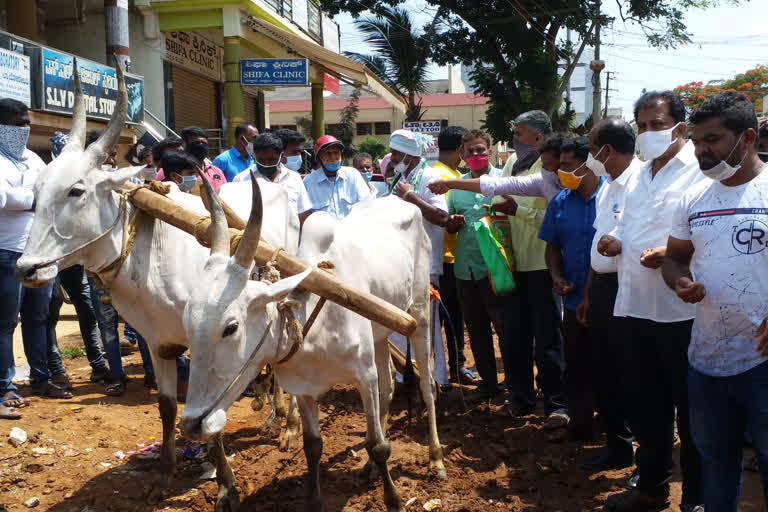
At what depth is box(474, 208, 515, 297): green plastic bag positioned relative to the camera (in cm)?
525

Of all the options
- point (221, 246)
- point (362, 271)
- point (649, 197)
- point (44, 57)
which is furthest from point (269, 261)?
point (44, 57)

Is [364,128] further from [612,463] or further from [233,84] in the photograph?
[612,463]

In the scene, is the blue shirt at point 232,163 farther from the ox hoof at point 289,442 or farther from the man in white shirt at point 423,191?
the ox hoof at point 289,442

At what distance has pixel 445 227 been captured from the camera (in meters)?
5.75

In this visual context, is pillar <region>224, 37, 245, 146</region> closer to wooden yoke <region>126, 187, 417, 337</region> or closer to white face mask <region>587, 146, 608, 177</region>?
white face mask <region>587, 146, 608, 177</region>

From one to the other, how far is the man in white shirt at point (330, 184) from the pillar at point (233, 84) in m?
8.36

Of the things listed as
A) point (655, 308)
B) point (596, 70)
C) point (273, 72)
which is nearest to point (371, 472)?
point (655, 308)

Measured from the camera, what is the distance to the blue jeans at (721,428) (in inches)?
109

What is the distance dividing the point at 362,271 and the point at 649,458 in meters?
1.96

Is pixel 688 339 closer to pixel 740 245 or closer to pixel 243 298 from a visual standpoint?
pixel 740 245

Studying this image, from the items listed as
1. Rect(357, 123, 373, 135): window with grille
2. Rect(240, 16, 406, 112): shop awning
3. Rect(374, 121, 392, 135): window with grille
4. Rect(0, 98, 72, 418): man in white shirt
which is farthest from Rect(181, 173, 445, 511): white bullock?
Rect(357, 123, 373, 135): window with grille

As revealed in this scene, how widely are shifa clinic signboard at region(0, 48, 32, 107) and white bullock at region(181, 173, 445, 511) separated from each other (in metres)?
6.58

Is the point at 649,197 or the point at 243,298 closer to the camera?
the point at 243,298

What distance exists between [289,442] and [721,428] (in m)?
3.05
